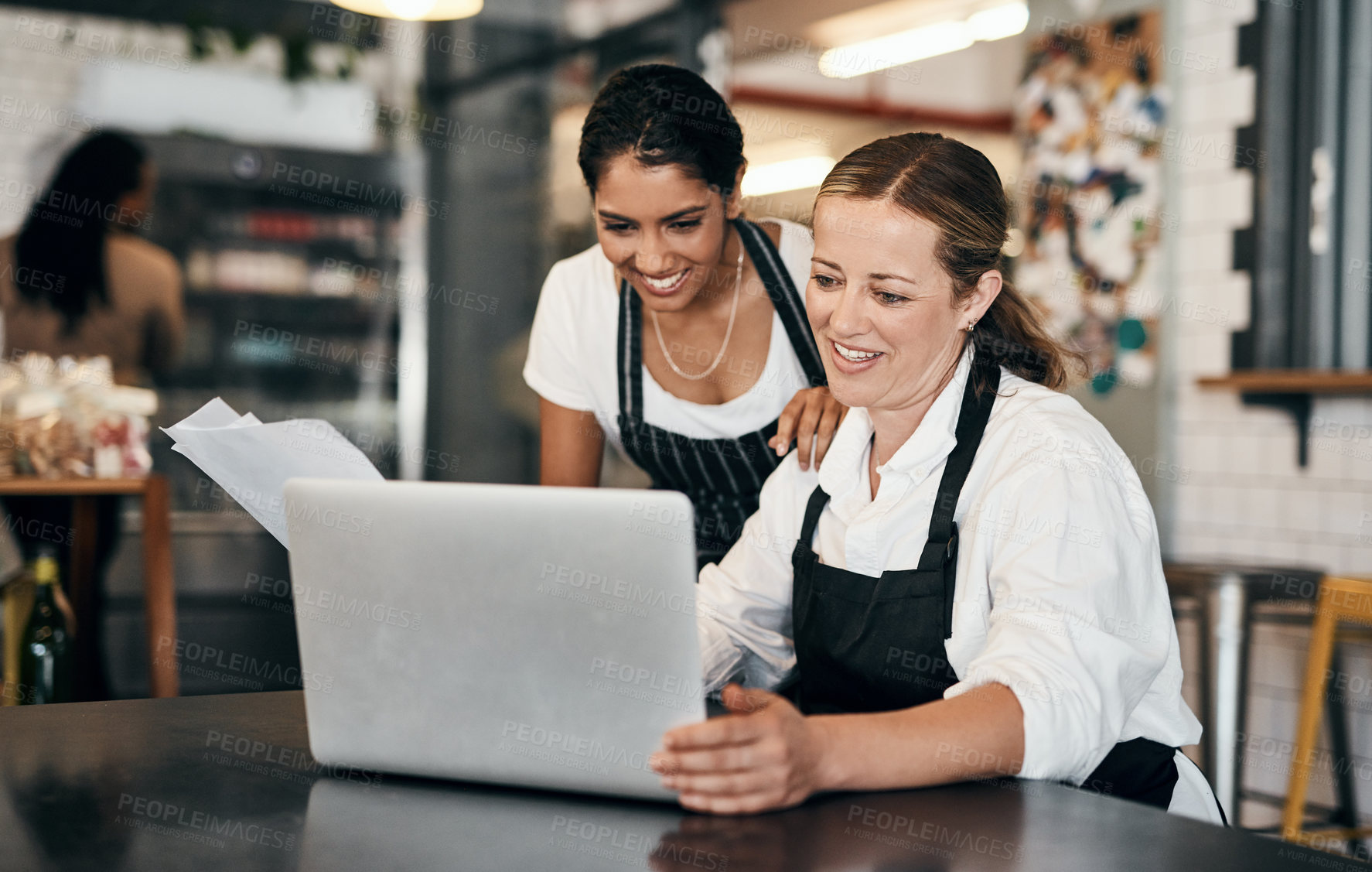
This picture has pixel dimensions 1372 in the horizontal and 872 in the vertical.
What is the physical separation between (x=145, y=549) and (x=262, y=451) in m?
2.31

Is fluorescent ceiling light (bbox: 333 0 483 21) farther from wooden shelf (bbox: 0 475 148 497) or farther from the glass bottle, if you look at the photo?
the glass bottle

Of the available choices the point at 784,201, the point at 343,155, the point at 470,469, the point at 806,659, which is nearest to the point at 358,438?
the point at 470,469

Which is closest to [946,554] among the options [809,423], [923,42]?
[809,423]

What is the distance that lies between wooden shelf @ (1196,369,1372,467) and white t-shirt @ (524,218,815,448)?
1.74 meters

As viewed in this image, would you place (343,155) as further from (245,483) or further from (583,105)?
(245,483)

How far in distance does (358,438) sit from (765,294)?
11.9 ft

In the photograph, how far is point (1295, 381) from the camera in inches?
124

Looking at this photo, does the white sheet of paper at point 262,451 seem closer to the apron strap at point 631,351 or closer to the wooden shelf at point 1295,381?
the apron strap at point 631,351

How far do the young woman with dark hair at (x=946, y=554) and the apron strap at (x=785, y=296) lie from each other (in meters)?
0.37

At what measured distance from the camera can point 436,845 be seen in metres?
0.88

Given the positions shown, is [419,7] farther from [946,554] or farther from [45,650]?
[946,554]

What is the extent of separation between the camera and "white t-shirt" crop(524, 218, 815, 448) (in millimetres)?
1947

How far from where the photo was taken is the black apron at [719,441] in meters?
1.95

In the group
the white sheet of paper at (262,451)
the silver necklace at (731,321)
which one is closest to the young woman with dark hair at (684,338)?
the silver necklace at (731,321)
